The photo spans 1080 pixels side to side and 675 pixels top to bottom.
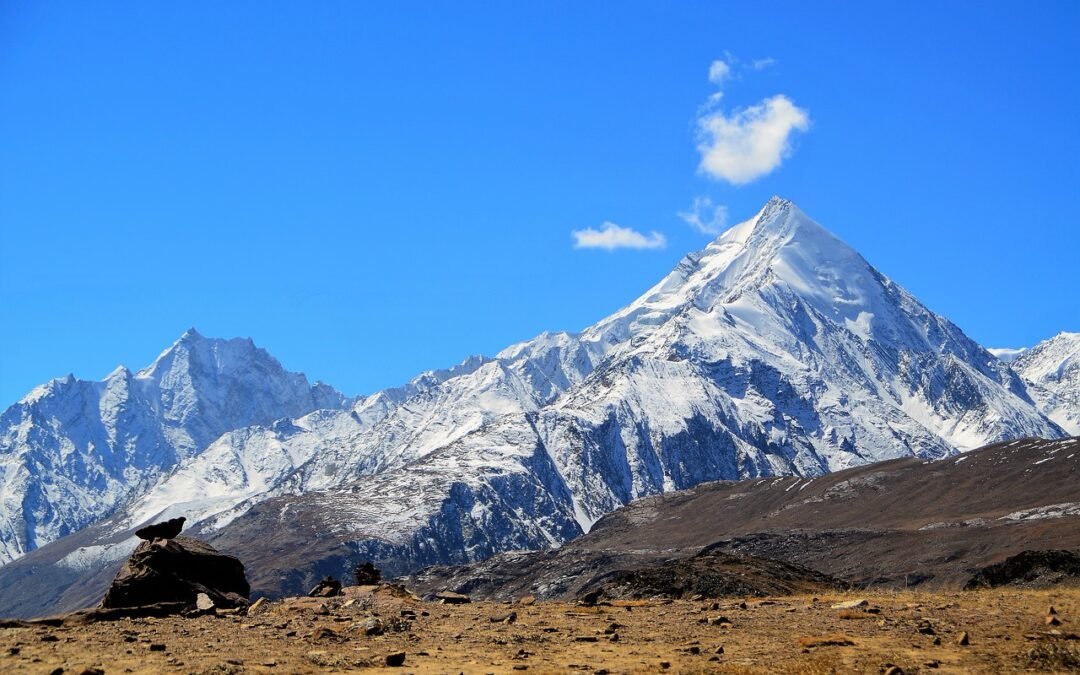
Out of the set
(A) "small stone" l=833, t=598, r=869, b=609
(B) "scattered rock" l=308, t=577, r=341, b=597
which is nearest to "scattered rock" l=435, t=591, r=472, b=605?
(B) "scattered rock" l=308, t=577, r=341, b=597

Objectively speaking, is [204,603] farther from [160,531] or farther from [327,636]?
[160,531]

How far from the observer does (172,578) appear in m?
46.8

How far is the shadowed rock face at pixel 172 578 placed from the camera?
4575 centimetres

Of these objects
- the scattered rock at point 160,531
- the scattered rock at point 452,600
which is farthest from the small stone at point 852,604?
the scattered rock at point 160,531

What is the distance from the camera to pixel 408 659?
1171 inches

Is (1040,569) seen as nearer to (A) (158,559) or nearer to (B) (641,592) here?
(B) (641,592)

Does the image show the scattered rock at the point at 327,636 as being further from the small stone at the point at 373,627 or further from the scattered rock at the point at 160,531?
the scattered rock at the point at 160,531

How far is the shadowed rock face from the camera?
45.8 meters

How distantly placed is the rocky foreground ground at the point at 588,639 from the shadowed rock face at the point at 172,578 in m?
5.71

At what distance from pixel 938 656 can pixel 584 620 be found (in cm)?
1209

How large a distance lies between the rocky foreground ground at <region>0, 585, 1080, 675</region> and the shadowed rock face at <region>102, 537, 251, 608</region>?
5.71 meters

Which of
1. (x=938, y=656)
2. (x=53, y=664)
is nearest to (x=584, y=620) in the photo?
(x=938, y=656)

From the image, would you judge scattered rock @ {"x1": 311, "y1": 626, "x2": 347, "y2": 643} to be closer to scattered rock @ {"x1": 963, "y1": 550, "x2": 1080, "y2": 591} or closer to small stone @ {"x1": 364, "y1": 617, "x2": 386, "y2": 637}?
small stone @ {"x1": 364, "y1": 617, "x2": 386, "y2": 637}

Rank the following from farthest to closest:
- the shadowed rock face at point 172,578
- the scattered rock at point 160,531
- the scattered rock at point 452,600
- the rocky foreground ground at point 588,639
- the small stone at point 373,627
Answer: the scattered rock at point 160,531 < the scattered rock at point 452,600 < the shadowed rock face at point 172,578 < the small stone at point 373,627 < the rocky foreground ground at point 588,639
